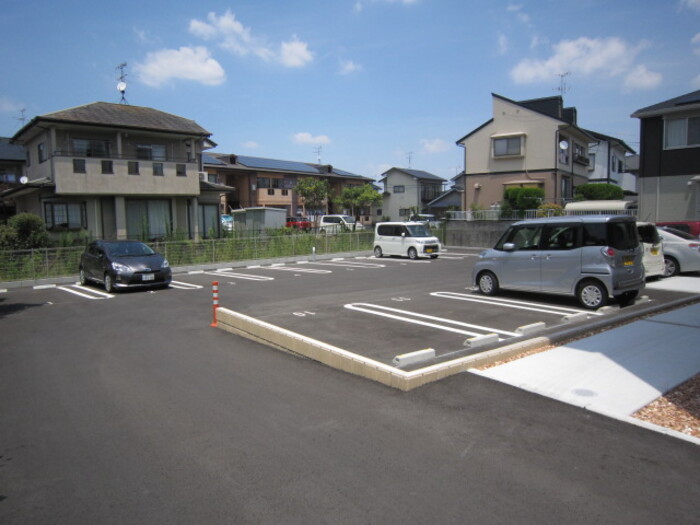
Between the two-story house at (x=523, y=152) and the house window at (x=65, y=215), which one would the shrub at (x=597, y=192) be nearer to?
the two-story house at (x=523, y=152)

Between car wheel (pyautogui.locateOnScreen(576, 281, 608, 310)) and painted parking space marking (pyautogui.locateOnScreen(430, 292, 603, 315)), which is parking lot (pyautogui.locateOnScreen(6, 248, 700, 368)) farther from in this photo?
car wheel (pyautogui.locateOnScreen(576, 281, 608, 310))

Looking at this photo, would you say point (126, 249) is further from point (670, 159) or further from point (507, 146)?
point (507, 146)

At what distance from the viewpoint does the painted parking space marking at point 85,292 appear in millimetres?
13666

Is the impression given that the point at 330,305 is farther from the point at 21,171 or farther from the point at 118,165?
the point at 21,171

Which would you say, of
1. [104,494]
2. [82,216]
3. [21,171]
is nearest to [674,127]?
[104,494]

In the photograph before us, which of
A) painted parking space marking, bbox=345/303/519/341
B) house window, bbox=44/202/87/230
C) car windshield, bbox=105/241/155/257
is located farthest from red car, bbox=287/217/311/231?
painted parking space marking, bbox=345/303/519/341

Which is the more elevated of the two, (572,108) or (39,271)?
(572,108)

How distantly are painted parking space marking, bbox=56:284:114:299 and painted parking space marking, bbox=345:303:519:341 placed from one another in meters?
7.35

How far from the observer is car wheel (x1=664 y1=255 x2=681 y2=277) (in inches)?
578

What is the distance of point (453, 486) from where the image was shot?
3430mm

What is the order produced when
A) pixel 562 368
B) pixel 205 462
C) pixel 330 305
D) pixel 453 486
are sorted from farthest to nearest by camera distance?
pixel 330 305
pixel 562 368
pixel 205 462
pixel 453 486

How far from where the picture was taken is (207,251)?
827 inches

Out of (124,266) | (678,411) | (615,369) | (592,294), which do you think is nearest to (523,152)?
(592,294)

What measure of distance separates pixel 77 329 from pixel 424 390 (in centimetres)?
723
